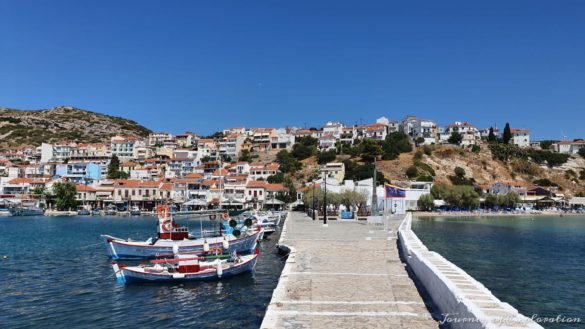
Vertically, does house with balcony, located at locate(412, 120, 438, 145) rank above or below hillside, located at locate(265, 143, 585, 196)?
above

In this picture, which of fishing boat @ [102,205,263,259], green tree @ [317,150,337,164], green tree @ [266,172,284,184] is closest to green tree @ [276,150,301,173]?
green tree @ [317,150,337,164]

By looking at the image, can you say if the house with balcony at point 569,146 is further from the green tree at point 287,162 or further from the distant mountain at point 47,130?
the distant mountain at point 47,130

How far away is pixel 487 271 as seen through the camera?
2238 centimetres

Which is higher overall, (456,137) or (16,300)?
(456,137)

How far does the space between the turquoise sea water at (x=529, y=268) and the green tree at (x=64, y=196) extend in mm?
73126

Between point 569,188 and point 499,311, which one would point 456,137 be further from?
point 499,311

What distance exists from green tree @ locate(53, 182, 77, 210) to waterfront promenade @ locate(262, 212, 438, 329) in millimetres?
81214

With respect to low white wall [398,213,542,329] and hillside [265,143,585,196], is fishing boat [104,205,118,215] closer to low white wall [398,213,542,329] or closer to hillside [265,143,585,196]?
hillside [265,143,585,196]

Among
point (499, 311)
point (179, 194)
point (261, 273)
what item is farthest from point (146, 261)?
point (179, 194)

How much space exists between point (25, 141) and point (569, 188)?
546 ft

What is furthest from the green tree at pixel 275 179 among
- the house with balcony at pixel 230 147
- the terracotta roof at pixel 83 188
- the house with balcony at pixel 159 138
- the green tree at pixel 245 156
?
the house with balcony at pixel 159 138

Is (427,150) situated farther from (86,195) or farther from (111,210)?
(86,195)

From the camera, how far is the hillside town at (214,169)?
88.8m

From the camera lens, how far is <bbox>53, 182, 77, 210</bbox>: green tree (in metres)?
89.1
